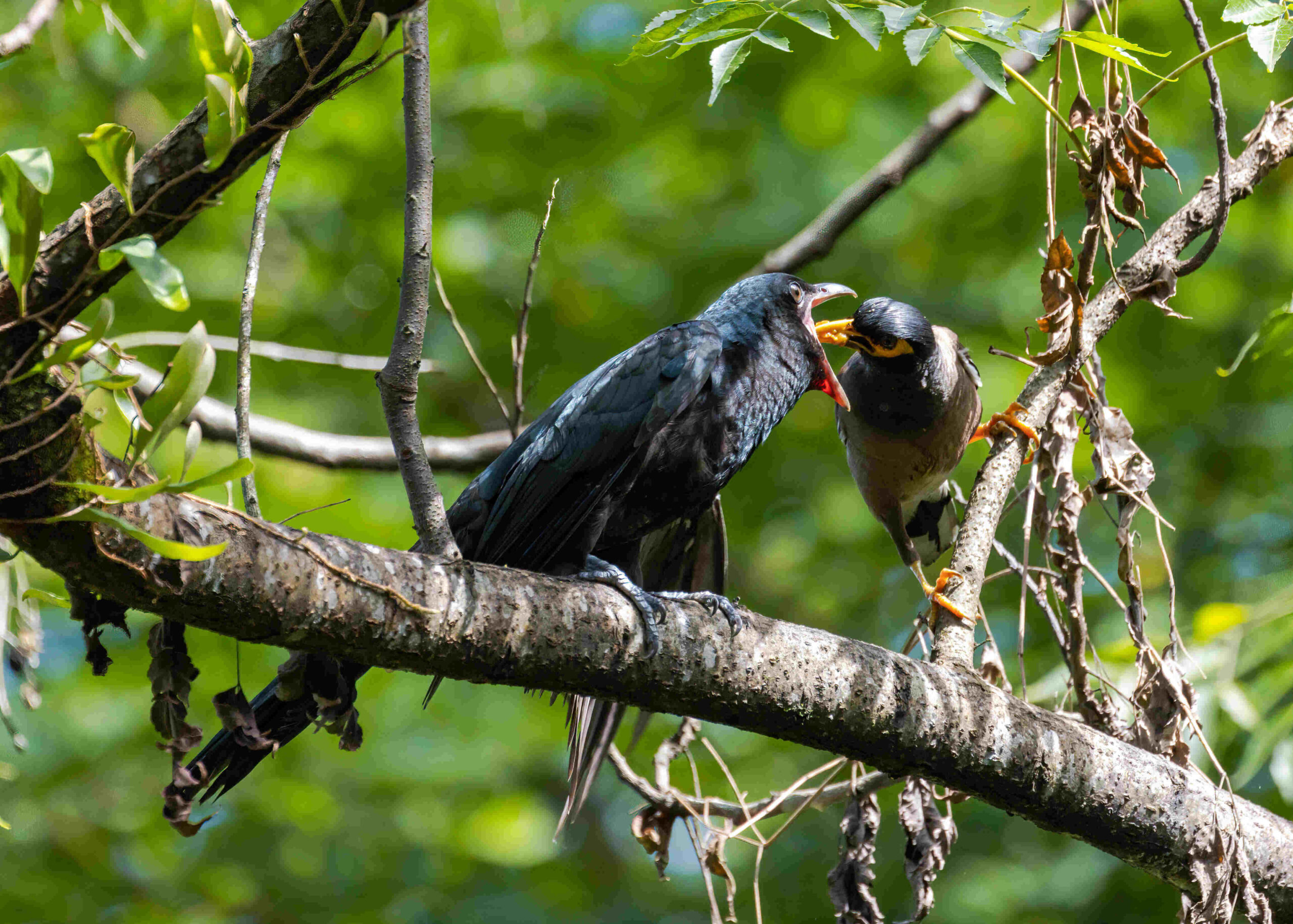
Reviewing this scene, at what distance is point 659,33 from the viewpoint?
2.24 metres

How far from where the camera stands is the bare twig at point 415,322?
210 centimetres

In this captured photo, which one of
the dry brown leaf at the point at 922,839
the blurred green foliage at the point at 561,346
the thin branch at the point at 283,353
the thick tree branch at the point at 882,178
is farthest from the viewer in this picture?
the blurred green foliage at the point at 561,346

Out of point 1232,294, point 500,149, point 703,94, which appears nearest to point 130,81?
point 500,149

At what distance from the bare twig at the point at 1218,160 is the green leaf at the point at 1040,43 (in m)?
0.66

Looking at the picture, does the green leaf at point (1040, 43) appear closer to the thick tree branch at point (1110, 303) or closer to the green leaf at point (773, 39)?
the green leaf at point (773, 39)

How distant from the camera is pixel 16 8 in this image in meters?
5.40

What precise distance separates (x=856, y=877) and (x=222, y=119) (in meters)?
2.12

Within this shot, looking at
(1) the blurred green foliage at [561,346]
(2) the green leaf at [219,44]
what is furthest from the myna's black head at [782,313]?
(2) the green leaf at [219,44]

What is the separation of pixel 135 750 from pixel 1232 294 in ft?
19.0

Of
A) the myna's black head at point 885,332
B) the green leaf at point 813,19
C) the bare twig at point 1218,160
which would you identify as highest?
the green leaf at point 813,19

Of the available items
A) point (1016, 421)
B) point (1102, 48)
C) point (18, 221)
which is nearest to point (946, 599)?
point (1016, 421)

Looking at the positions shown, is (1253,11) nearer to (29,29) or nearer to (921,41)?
(921,41)

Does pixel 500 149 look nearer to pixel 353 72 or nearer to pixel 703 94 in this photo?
pixel 703 94

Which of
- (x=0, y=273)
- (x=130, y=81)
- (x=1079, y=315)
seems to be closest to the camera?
(x=0, y=273)
